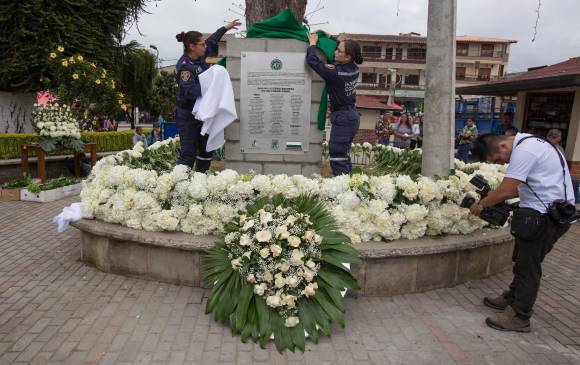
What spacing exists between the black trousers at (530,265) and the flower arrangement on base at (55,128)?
9.81 m

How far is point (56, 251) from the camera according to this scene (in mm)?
5312

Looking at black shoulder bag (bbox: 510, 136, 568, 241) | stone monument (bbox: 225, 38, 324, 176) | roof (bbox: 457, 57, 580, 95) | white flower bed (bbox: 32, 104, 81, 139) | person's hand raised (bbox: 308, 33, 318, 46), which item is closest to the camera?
black shoulder bag (bbox: 510, 136, 568, 241)

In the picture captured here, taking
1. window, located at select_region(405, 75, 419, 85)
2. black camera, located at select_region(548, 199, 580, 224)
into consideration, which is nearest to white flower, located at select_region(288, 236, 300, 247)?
black camera, located at select_region(548, 199, 580, 224)

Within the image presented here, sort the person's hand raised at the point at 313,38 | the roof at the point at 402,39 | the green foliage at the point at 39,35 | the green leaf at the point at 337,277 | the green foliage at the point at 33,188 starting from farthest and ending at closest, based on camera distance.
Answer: the roof at the point at 402,39, the green foliage at the point at 39,35, the green foliage at the point at 33,188, the person's hand raised at the point at 313,38, the green leaf at the point at 337,277

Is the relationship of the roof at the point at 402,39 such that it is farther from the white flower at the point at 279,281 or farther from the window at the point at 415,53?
the white flower at the point at 279,281

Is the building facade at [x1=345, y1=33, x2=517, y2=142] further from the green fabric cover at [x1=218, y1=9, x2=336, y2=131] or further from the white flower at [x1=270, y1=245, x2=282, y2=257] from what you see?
the white flower at [x1=270, y1=245, x2=282, y2=257]

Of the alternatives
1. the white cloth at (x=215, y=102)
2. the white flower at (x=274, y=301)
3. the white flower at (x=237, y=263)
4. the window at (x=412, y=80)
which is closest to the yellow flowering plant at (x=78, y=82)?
the white cloth at (x=215, y=102)

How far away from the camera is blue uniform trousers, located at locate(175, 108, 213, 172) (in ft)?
19.4

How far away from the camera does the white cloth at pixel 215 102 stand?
545 centimetres

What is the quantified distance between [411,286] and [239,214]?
6.07 feet

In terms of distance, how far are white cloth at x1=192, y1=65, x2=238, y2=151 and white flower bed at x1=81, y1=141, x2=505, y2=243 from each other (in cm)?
122

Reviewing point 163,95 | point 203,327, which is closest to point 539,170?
point 203,327

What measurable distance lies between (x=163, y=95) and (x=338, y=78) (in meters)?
38.3

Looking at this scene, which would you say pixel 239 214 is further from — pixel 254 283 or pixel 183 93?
pixel 183 93
